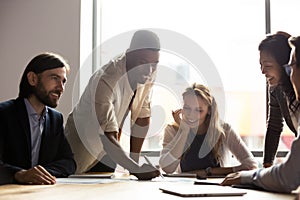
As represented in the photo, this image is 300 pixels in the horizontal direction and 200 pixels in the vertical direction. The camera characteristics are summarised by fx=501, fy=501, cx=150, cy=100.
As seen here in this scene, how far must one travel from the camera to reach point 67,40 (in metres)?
4.13

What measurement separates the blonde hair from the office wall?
127 centimetres

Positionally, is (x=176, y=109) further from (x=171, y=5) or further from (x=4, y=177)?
(x=4, y=177)

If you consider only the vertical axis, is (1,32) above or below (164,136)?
above

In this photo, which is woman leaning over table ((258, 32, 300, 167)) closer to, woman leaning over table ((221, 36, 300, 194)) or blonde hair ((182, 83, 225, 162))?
blonde hair ((182, 83, 225, 162))

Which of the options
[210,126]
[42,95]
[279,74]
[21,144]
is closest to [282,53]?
[279,74]

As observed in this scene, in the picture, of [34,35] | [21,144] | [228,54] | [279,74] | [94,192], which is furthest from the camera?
[34,35]

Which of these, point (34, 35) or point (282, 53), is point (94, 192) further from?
point (34, 35)

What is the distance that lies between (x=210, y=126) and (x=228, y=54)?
1026 millimetres

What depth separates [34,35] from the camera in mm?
4242

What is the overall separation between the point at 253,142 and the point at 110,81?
5.55ft

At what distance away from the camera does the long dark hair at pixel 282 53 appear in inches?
98.9

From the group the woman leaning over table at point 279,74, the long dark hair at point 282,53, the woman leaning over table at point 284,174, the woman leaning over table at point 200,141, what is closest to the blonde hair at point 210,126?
the woman leaning over table at point 200,141

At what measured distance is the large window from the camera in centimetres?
391

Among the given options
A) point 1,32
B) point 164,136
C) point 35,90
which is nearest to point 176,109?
point 164,136
